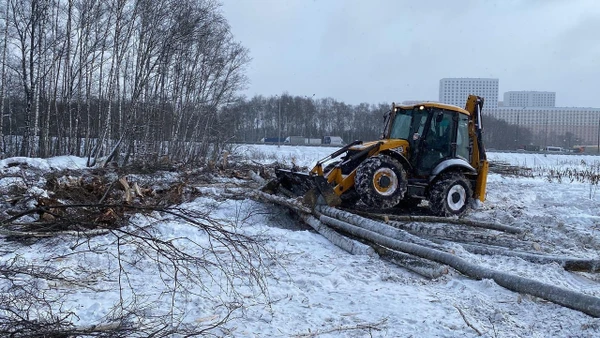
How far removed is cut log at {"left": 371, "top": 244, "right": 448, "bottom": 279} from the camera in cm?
543

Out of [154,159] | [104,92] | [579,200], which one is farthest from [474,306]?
[104,92]

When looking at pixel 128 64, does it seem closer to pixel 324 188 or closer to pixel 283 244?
pixel 324 188

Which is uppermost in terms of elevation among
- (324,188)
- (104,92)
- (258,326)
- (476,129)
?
(104,92)

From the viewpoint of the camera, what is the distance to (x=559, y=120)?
91.2 meters

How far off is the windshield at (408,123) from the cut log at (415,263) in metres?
4.26

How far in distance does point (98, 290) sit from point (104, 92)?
848 inches

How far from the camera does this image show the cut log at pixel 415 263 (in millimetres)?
5430

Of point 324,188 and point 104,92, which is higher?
point 104,92

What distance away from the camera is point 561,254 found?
6.51 metres

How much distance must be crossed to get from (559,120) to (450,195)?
Answer: 93.7 metres

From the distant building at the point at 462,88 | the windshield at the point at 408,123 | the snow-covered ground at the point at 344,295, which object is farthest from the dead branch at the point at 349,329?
the distant building at the point at 462,88

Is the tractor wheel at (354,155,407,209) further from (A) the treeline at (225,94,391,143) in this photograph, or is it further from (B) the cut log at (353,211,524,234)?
(A) the treeline at (225,94,391,143)

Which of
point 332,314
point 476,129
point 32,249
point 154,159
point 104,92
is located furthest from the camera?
point 104,92

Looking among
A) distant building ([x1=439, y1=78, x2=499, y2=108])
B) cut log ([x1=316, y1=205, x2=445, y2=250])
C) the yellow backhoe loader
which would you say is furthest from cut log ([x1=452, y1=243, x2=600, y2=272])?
distant building ([x1=439, y1=78, x2=499, y2=108])
